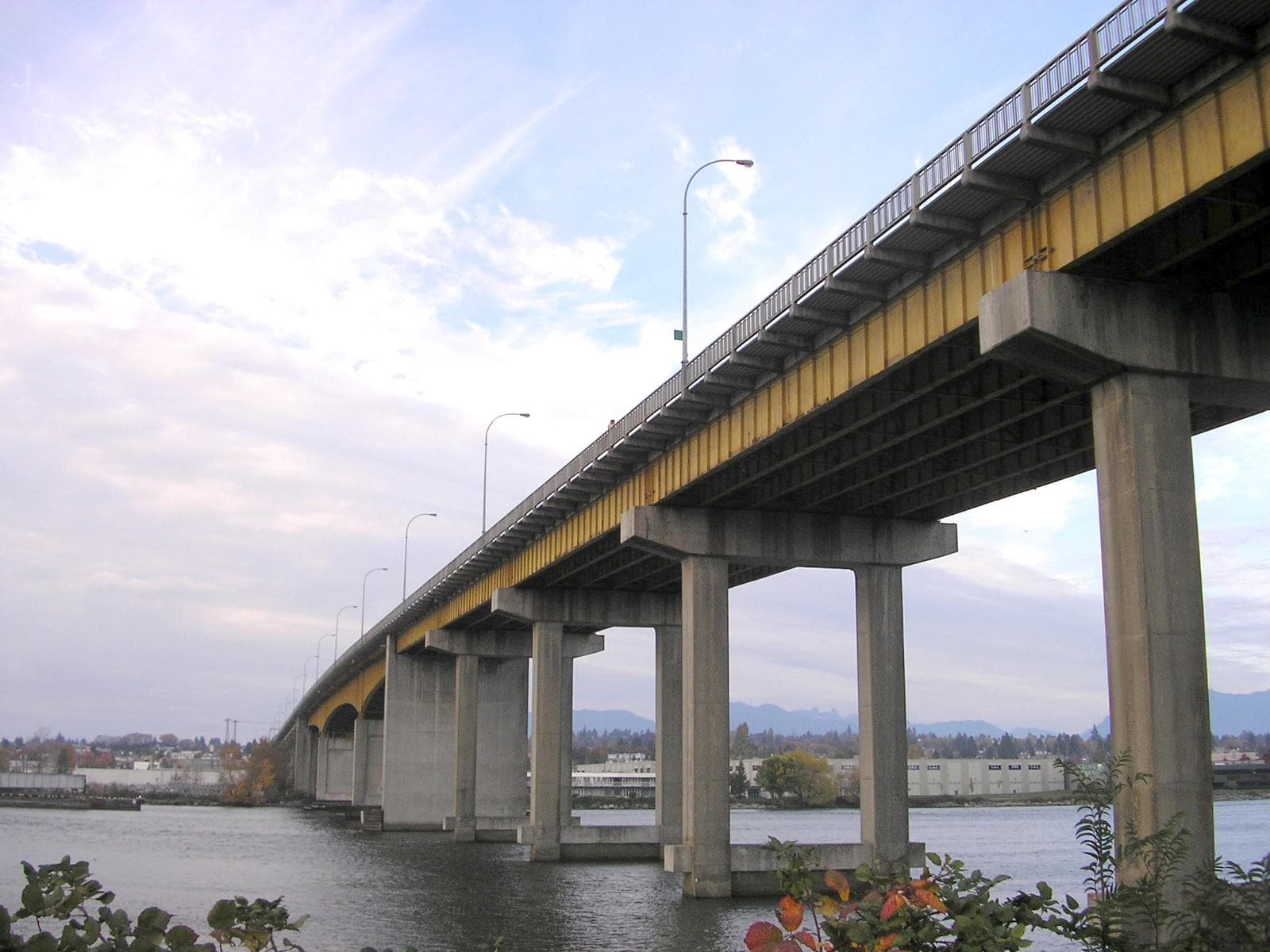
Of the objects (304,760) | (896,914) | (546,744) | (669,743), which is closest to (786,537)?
(669,743)

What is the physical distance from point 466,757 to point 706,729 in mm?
41373

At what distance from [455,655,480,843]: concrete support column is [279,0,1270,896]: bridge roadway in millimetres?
17931

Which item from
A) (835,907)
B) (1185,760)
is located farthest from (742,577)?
(835,907)

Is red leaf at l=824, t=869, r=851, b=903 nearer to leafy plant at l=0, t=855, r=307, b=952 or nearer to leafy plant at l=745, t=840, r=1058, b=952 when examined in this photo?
leafy plant at l=745, t=840, r=1058, b=952

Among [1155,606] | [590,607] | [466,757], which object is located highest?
[590,607]

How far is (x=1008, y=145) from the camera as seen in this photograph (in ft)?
75.8

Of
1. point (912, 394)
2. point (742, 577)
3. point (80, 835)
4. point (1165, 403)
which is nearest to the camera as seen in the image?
point (1165, 403)

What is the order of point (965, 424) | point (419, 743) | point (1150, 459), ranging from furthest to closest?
point (419, 743) → point (965, 424) → point (1150, 459)

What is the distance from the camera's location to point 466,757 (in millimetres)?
82750

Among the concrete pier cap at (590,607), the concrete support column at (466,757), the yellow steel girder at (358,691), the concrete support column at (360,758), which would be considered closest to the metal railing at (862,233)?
the concrete pier cap at (590,607)

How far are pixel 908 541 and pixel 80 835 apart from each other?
63.7 meters

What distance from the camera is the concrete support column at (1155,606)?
22141 millimetres

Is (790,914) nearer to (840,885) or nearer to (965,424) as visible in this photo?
(840,885)

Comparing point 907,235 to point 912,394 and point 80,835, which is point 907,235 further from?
point 80,835
